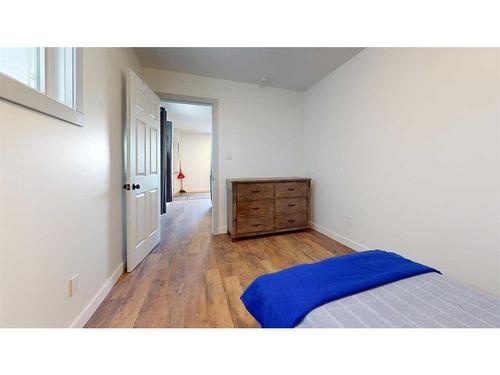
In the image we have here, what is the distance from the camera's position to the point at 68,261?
3.65 feet

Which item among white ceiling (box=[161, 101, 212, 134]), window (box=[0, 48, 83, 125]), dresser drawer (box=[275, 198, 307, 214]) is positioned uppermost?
white ceiling (box=[161, 101, 212, 134])

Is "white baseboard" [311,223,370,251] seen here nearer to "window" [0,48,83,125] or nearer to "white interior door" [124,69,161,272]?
"white interior door" [124,69,161,272]

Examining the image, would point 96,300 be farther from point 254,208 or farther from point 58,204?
point 254,208

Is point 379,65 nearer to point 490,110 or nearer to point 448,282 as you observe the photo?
point 490,110

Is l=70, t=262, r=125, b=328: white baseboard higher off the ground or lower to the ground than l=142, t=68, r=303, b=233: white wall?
lower

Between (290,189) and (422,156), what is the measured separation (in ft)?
5.21

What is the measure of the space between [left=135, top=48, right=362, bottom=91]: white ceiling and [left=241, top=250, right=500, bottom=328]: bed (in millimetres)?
2352

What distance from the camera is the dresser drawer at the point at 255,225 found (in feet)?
8.97

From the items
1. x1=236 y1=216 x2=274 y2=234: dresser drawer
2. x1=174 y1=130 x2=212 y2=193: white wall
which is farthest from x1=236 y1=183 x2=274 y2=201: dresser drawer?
x1=174 y1=130 x2=212 y2=193: white wall

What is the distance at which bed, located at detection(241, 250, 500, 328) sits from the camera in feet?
2.17

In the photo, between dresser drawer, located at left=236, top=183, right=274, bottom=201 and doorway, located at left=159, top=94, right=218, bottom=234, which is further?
doorway, located at left=159, top=94, right=218, bottom=234

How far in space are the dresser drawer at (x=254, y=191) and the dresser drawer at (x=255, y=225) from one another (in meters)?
0.31

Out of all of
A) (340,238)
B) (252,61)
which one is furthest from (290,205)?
(252,61)
